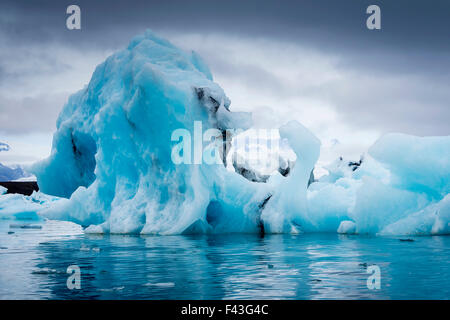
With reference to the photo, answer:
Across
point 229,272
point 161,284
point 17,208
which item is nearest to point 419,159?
point 229,272

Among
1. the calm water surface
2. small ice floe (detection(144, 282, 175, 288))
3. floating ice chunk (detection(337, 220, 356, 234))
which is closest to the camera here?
the calm water surface

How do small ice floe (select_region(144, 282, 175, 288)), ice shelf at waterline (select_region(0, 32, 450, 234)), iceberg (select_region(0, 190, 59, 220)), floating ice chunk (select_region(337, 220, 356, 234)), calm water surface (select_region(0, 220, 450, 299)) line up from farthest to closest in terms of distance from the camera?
iceberg (select_region(0, 190, 59, 220)) → floating ice chunk (select_region(337, 220, 356, 234)) → ice shelf at waterline (select_region(0, 32, 450, 234)) → small ice floe (select_region(144, 282, 175, 288)) → calm water surface (select_region(0, 220, 450, 299))

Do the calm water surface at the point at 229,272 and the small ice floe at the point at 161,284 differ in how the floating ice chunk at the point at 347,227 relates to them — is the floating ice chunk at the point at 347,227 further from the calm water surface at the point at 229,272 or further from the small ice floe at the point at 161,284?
the small ice floe at the point at 161,284

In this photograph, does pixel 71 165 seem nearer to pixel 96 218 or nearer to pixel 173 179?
pixel 96 218

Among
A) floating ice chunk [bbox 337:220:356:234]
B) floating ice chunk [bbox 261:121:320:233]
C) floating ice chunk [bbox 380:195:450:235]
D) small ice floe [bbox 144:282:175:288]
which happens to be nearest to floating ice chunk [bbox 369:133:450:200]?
floating ice chunk [bbox 380:195:450:235]

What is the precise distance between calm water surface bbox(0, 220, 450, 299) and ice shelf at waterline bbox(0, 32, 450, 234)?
3.26m

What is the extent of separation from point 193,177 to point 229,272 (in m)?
7.58

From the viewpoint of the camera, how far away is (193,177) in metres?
13.8

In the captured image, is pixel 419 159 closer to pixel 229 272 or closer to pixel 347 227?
pixel 347 227

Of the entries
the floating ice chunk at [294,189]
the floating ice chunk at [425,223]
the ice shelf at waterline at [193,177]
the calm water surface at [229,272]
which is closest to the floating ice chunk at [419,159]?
the ice shelf at waterline at [193,177]

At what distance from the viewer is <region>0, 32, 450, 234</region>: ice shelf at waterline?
1277 centimetres

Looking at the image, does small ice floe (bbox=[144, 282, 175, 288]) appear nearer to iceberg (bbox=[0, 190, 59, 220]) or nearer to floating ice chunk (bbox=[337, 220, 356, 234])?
floating ice chunk (bbox=[337, 220, 356, 234])

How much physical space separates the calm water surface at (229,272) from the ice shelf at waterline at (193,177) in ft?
10.7

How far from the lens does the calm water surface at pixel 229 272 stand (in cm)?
490
